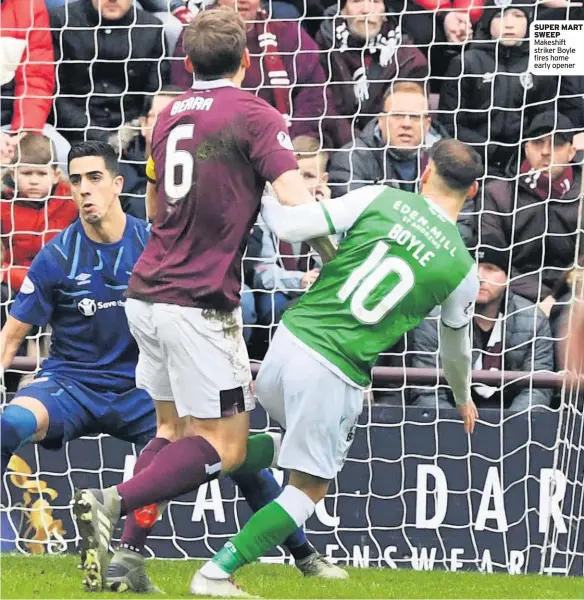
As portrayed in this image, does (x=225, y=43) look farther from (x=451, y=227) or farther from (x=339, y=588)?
(x=339, y=588)

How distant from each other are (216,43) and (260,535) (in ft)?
5.71

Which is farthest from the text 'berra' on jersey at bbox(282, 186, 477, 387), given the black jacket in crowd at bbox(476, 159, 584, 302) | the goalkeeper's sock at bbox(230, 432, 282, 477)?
the black jacket in crowd at bbox(476, 159, 584, 302)

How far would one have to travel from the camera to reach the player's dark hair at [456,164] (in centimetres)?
514

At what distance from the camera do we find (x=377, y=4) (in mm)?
8539

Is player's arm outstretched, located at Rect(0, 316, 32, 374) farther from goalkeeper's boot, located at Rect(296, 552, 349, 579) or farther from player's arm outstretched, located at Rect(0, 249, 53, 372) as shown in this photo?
goalkeeper's boot, located at Rect(296, 552, 349, 579)

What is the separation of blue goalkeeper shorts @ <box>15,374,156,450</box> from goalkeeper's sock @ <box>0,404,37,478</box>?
0.14 metres

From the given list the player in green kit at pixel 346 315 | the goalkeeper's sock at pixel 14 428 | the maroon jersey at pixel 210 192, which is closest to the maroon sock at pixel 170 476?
the player in green kit at pixel 346 315

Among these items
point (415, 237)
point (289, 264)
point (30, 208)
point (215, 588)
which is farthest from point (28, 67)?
point (215, 588)

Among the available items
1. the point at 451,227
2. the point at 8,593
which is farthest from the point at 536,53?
the point at 8,593

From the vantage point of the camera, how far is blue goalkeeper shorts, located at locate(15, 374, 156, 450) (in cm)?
616

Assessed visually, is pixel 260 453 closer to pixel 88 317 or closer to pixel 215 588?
pixel 215 588

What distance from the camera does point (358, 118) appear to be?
847cm

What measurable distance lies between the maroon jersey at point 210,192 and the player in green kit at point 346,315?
0.15m

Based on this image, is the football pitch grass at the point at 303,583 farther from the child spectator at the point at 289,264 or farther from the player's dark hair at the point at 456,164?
the child spectator at the point at 289,264
